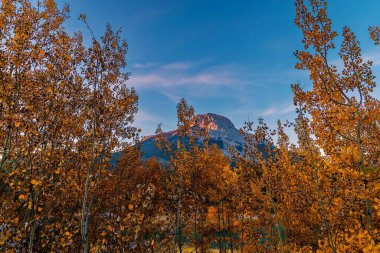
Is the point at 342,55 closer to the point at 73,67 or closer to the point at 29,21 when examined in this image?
the point at 73,67

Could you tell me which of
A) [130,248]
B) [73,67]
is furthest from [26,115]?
[130,248]

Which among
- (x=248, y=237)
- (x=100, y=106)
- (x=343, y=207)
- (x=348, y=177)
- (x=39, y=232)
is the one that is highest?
(x=100, y=106)

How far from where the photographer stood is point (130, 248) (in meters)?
6.00

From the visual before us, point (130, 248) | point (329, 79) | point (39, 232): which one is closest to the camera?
point (130, 248)

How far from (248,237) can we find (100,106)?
13.0m

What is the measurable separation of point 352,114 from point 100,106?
34.9 ft

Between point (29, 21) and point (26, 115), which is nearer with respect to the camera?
point (26, 115)

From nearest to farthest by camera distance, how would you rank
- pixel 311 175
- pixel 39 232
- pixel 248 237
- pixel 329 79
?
pixel 39 232 → pixel 311 175 → pixel 329 79 → pixel 248 237

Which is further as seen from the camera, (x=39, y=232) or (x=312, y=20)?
(x=312, y=20)

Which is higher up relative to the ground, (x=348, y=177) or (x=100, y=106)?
(x=100, y=106)

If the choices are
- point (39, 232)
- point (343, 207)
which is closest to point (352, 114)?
point (343, 207)

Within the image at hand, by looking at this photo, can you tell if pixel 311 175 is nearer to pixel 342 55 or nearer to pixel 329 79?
pixel 329 79

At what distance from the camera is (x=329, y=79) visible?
11.6m

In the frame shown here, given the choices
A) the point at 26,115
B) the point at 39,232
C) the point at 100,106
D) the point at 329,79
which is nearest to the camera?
the point at 100,106
